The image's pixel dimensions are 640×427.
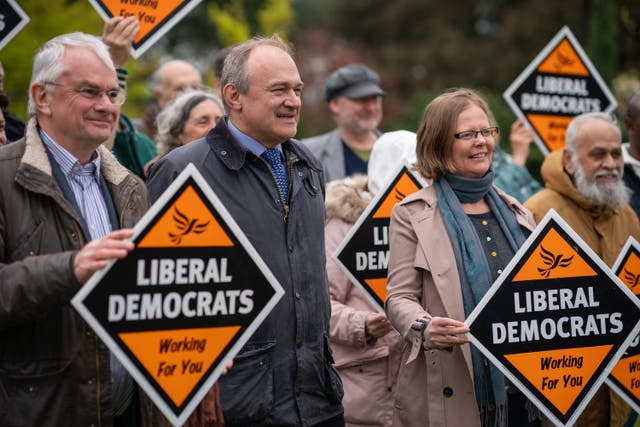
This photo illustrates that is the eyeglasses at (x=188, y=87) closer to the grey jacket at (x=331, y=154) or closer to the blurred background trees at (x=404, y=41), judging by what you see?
the grey jacket at (x=331, y=154)

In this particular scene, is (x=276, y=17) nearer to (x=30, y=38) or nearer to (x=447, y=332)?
(x=30, y=38)

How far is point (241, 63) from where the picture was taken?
4211 millimetres

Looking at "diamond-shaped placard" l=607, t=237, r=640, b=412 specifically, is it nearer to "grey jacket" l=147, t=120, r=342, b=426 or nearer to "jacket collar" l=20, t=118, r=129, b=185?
"grey jacket" l=147, t=120, r=342, b=426

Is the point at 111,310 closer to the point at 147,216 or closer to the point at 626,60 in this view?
the point at 147,216

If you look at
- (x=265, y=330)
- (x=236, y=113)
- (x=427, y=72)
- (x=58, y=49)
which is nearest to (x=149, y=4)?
(x=236, y=113)

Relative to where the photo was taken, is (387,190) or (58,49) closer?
(58,49)

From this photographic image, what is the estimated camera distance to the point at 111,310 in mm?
3111

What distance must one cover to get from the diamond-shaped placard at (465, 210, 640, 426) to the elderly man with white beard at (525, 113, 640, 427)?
1.38 meters

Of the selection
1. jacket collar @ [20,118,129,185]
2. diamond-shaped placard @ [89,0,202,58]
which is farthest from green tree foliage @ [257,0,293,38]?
Answer: jacket collar @ [20,118,129,185]

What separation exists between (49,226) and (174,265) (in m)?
0.51

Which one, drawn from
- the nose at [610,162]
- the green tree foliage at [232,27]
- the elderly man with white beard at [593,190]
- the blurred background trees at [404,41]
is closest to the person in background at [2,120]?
the elderly man with white beard at [593,190]

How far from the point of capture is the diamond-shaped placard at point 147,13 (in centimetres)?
543

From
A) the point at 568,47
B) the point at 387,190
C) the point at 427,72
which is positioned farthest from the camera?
the point at 427,72

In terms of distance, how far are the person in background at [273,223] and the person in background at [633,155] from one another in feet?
10.2
